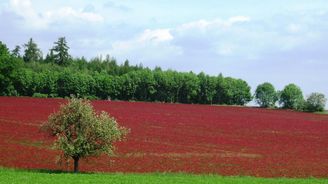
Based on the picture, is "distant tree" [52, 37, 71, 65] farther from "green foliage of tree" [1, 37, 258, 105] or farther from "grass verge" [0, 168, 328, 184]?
"grass verge" [0, 168, 328, 184]

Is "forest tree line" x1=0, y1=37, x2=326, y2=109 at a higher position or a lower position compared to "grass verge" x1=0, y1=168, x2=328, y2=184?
higher

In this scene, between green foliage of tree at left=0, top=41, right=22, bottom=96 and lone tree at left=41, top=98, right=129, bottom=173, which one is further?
green foliage of tree at left=0, top=41, right=22, bottom=96

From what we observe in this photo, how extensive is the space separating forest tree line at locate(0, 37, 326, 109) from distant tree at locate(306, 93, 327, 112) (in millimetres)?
19567

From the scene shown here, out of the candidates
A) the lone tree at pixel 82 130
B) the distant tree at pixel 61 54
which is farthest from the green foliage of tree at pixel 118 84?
the lone tree at pixel 82 130

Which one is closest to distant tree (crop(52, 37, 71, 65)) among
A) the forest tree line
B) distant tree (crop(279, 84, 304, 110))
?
the forest tree line

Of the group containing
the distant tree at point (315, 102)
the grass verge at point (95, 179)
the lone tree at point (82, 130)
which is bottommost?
the grass verge at point (95, 179)

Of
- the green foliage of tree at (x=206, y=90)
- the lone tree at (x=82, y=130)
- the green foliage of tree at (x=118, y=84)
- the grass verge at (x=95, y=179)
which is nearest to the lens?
the grass verge at (x=95, y=179)

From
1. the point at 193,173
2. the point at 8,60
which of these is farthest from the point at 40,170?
the point at 8,60

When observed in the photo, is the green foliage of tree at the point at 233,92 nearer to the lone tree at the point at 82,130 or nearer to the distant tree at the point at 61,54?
the distant tree at the point at 61,54

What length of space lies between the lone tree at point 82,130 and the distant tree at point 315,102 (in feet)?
460

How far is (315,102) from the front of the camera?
559 feet

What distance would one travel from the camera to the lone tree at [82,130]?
34312 mm

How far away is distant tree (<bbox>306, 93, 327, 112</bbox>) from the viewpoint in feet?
550

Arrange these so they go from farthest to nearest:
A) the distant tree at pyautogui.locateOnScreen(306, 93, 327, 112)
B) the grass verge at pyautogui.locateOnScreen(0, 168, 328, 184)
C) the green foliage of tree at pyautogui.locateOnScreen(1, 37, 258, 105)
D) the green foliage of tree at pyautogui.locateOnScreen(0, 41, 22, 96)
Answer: the distant tree at pyautogui.locateOnScreen(306, 93, 327, 112), the green foliage of tree at pyautogui.locateOnScreen(1, 37, 258, 105), the green foliage of tree at pyautogui.locateOnScreen(0, 41, 22, 96), the grass verge at pyautogui.locateOnScreen(0, 168, 328, 184)
